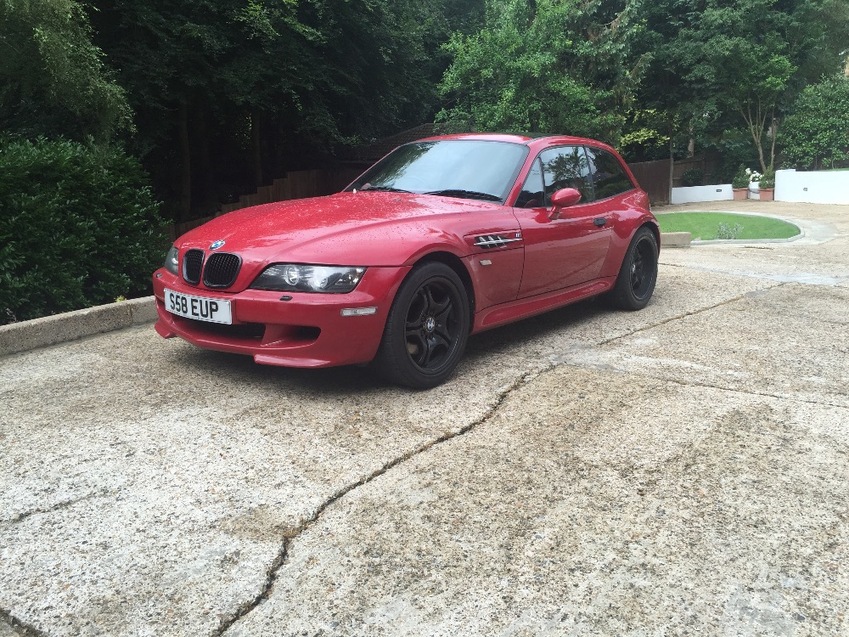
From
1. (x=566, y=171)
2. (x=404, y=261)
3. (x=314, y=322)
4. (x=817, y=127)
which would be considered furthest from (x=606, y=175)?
(x=817, y=127)

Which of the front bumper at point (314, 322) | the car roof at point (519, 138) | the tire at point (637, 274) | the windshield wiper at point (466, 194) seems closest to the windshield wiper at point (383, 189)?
the windshield wiper at point (466, 194)

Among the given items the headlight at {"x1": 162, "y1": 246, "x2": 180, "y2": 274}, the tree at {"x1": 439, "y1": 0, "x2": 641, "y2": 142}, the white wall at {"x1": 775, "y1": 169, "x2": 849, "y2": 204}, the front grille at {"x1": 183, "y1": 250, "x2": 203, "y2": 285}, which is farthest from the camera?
the white wall at {"x1": 775, "y1": 169, "x2": 849, "y2": 204}

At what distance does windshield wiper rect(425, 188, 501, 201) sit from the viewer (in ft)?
16.1

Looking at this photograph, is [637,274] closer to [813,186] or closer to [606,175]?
[606,175]

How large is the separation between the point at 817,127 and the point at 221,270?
116 feet

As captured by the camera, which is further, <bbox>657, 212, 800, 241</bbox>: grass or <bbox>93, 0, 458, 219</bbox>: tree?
<bbox>657, 212, 800, 241</bbox>: grass

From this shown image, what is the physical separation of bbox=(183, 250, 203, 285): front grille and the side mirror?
2288 millimetres

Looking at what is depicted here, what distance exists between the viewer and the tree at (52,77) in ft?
21.6

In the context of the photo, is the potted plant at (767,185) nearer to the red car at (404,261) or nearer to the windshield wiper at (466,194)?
the red car at (404,261)

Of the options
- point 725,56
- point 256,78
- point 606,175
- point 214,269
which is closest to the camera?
point 214,269

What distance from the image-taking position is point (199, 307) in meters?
4.09

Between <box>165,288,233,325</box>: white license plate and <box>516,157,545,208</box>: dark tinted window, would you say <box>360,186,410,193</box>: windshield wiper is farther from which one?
<box>165,288,233,325</box>: white license plate

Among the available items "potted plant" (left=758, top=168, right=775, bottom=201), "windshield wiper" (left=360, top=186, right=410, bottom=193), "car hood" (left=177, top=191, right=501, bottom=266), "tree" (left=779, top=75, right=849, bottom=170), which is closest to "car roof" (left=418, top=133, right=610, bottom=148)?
"windshield wiper" (left=360, top=186, right=410, bottom=193)

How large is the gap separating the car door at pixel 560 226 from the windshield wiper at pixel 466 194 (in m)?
0.19
